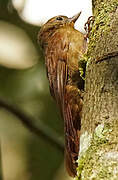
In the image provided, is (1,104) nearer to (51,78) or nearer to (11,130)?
(51,78)

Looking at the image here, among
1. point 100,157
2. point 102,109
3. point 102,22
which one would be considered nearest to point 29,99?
point 102,22

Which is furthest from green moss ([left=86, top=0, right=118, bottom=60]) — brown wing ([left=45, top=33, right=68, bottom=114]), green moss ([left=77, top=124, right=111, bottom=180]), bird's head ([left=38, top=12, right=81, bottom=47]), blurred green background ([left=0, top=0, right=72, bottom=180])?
blurred green background ([left=0, top=0, right=72, bottom=180])

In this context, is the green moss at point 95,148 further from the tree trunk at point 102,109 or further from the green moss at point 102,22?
the green moss at point 102,22

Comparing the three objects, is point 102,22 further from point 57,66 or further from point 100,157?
point 57,66

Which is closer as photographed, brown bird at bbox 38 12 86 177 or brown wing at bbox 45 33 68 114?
brown bird at bbox 38 12 86 177

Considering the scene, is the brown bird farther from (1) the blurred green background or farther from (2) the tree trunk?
(1) the blurred green background

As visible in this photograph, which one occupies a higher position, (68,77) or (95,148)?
(95,148)

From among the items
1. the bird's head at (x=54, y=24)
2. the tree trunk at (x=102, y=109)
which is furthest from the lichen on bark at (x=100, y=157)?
the bird's head at (x=54, y=24)
